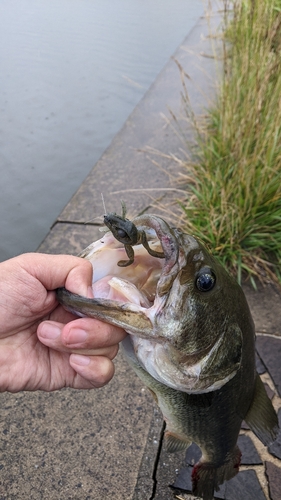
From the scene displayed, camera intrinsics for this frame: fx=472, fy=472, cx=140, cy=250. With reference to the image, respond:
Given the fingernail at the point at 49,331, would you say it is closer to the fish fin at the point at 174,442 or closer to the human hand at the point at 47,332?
the human hand at the point at 47,332

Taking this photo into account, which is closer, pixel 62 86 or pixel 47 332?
pixel 47 332

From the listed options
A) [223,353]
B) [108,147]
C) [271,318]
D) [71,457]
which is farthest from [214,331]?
[108,147]

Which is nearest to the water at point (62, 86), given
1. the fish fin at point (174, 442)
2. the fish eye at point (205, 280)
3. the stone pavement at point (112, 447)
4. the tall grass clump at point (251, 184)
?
the tall grass clump at point (251, 184)

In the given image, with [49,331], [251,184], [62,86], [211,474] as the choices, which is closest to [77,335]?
[49,331]

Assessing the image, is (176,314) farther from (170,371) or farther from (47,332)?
(47,332)

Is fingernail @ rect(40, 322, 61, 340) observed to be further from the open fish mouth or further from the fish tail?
the fish tail

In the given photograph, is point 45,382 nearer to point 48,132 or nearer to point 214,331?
point 214,331

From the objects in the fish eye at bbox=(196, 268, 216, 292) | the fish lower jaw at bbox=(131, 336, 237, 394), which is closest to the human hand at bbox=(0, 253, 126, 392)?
the fish lower jaw at bbox=(131, 336, 237, 394)
